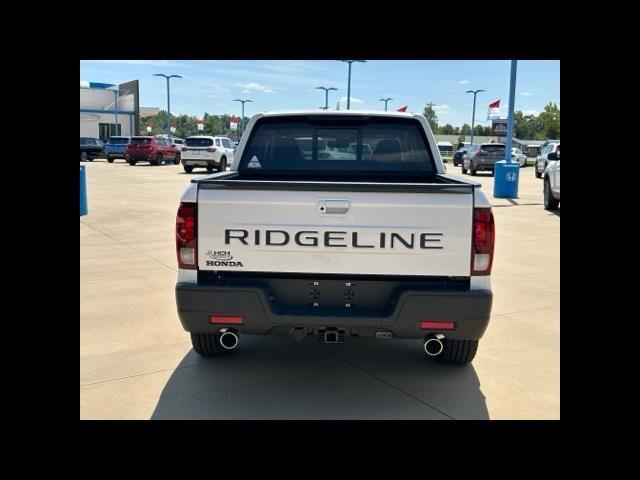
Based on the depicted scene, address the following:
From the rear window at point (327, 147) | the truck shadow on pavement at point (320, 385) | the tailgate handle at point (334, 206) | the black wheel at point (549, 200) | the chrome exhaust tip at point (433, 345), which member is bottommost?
the truck shadow on pavement at point (320, 385)

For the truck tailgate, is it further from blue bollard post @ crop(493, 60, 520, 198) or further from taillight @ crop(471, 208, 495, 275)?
blue bollard post @ crop(493, 60, 520, 198)

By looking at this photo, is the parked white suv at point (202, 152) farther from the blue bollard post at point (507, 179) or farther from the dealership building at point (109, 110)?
the dealership building at point (109, 110)

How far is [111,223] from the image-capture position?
446 inches

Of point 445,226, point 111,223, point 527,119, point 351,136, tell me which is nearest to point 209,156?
point 111,223

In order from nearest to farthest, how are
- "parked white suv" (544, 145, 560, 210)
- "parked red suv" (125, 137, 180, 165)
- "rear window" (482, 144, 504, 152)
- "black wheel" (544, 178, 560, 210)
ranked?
1. "parked white suv" (544, 145, 560, 210)
2. "black wheel" (544, 178, 560, 210)
3. "rear window" (482, 144, 504, 152)
4. "parked red suv" (125, 137, 180, 165)

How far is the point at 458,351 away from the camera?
434 cm

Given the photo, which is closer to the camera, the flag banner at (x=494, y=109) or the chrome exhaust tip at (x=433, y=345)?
the chrome exhaust tip at (x=433, y=345)

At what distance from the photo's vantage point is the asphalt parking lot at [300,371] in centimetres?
371

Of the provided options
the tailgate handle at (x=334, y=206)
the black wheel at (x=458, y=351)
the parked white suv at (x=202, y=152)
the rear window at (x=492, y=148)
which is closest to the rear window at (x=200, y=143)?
the parked white suv at (x=202, y=152)

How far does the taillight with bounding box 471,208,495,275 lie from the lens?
352 cm

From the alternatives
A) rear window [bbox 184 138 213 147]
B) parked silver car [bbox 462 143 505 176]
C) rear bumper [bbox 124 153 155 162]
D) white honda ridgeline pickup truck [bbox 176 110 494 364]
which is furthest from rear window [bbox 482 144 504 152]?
white honda ridgeline pickup truck [bbox 176 110 494 364]

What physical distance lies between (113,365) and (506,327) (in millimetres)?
3421

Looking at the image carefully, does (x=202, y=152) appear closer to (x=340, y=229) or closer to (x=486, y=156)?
(x=486, y=156)

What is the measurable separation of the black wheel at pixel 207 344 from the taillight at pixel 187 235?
90 centimetres
